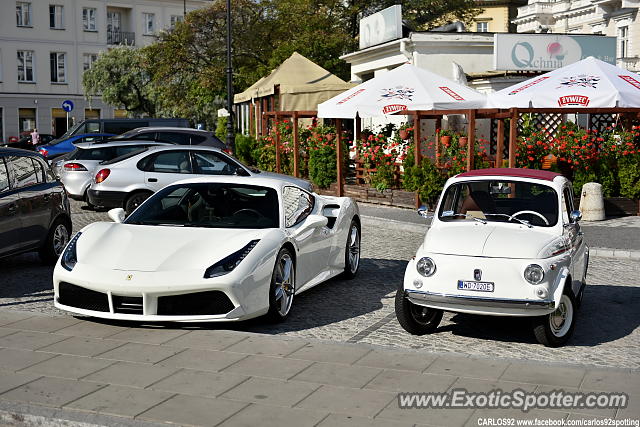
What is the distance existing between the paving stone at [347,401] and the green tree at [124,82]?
195ft

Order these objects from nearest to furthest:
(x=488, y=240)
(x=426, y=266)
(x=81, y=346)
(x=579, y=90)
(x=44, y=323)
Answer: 1. (x=81, y=346)
2. (x=426, y=266)
3. (x=488, y=240)
4. (x=44, y=323)
5. (x=579, y=90)

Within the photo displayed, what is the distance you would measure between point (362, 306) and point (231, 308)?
211cm

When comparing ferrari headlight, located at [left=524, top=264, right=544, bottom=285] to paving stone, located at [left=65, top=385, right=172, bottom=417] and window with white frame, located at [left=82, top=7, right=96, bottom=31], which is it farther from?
window with white frame, located at [left=82, top=7, right=96, bottom=31]

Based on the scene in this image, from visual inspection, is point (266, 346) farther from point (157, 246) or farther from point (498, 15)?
point (498, 15)

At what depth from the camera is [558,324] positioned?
809 cm

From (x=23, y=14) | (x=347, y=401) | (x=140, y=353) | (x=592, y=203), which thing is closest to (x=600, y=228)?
(x=592, y=203)

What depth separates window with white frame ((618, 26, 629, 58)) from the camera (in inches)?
1885

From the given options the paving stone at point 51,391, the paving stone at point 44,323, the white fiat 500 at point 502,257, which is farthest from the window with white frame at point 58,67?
the paving stone at point 51,391

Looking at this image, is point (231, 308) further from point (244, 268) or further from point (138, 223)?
point (138, 223)

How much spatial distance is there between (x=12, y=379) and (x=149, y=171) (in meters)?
11.3

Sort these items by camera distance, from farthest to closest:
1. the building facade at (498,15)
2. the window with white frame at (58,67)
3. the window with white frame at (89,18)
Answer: the building facade at (498,15)
the window with white frame at (89,18)
the window with white frame at (58,67)

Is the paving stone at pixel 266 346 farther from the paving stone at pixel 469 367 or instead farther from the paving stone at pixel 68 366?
the paving stone at pixel 469 367

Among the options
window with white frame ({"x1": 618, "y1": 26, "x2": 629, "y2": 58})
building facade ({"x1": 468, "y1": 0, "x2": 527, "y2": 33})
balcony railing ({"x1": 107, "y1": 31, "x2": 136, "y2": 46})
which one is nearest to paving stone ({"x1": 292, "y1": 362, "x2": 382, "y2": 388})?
window with white frame ({"x1": 618, "y1": 26, "x2": 629, "y2": 58})

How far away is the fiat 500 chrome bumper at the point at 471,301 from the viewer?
25.1ft
